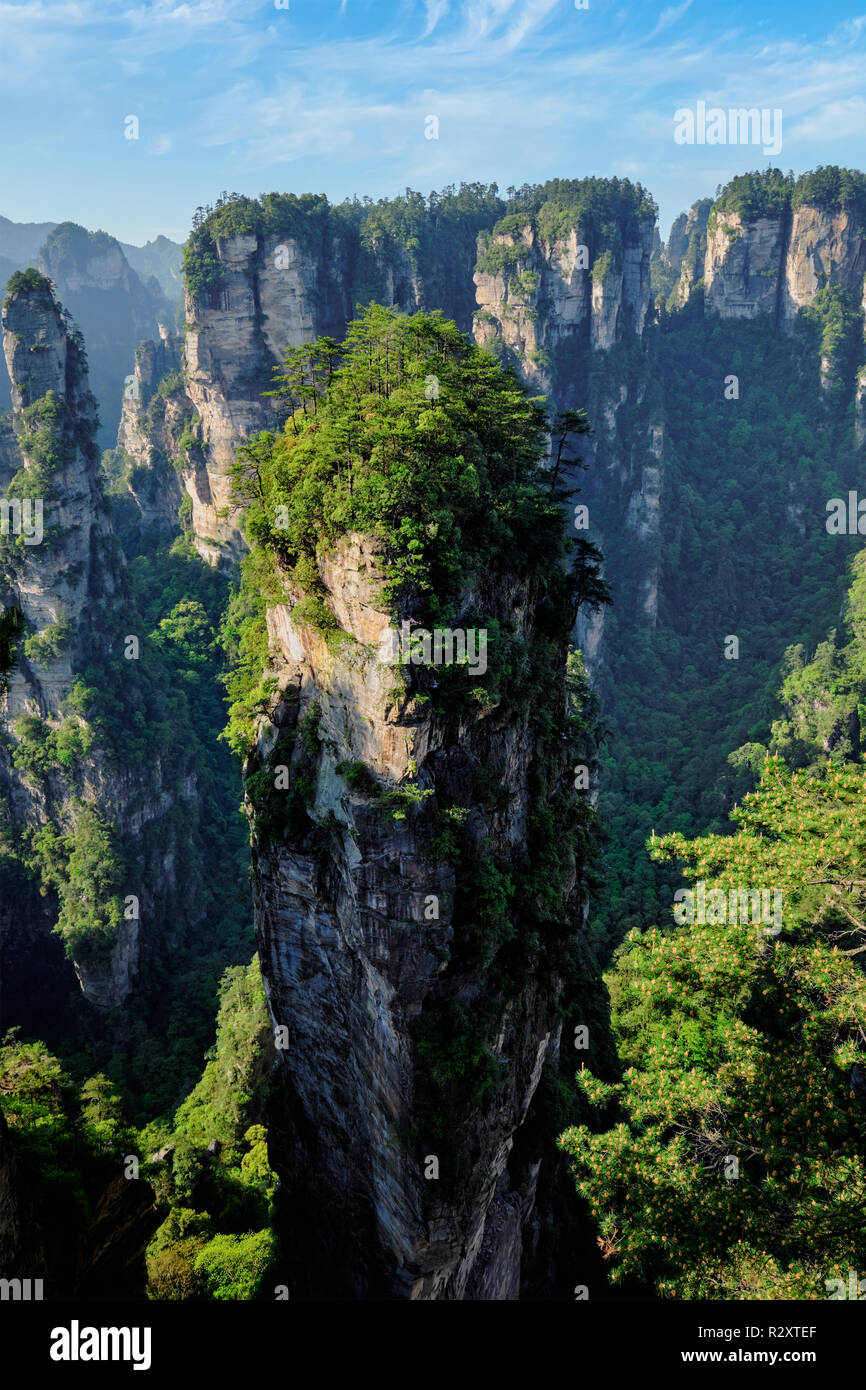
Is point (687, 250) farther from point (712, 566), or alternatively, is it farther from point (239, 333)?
point (239, 333)

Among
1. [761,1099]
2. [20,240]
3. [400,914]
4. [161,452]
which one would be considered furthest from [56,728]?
[20,240]

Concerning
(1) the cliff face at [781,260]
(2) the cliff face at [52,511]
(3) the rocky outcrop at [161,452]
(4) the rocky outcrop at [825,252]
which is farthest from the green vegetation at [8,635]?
(4) the rocky outcrop at [825,252]

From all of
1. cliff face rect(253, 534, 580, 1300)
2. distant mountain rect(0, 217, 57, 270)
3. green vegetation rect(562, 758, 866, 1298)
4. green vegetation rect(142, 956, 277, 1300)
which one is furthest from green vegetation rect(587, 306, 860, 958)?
distant mountain rect(0, 217, 57, 270)

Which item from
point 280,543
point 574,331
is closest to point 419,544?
point 280,543

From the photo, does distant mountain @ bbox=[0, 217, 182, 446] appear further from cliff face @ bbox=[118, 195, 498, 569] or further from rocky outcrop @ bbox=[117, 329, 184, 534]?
cliff face @ bbox=[118, 195, 498, 569]

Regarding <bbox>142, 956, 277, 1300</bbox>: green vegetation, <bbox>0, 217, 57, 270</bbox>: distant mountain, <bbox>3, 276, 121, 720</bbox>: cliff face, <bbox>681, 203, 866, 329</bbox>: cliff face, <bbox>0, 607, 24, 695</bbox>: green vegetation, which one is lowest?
<bbox>142, 956, 277, 1300</bbox>: green vegetation

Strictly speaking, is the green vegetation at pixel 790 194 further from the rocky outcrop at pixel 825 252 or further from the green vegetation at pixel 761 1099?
the green vegetation at pixel 761 1099
